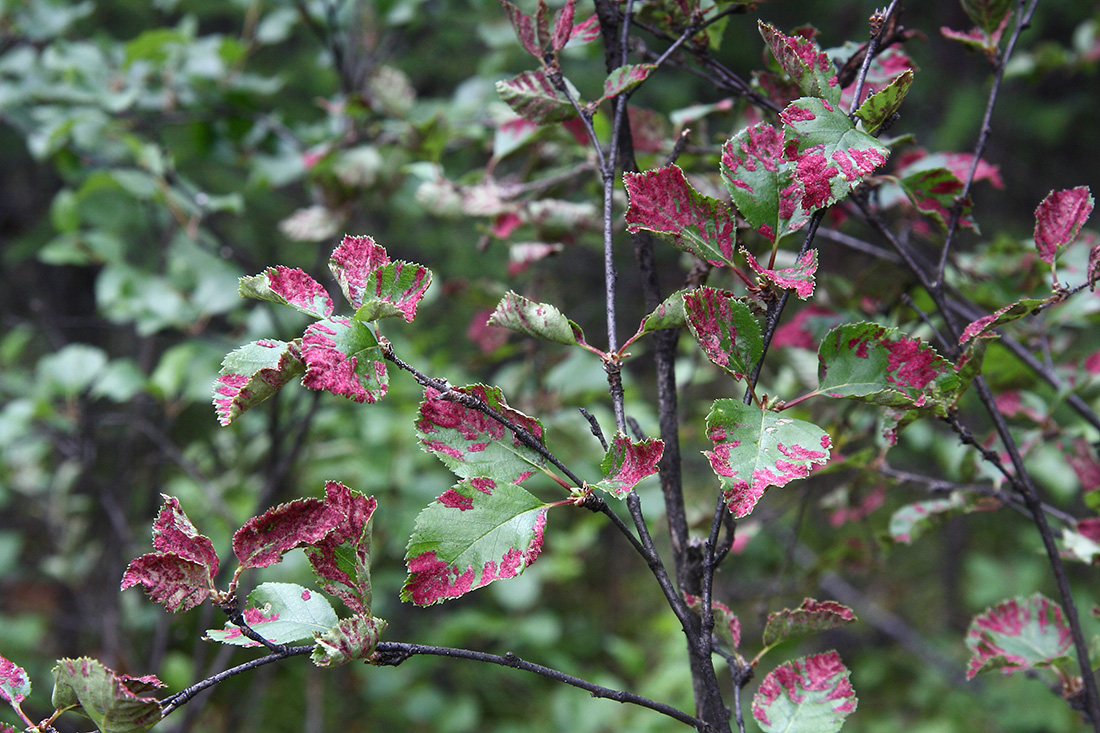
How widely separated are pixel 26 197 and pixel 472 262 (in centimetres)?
199

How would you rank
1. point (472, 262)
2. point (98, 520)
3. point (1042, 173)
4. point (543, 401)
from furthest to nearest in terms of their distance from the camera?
point (1042, 173) → point (472, 262) → point (98, 520) → point (543, 401)

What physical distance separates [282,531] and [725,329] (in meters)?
0.28

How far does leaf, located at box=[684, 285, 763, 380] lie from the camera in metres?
0.41

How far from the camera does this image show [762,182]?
45cm

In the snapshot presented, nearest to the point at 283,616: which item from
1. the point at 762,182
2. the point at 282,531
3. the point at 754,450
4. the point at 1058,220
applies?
the point at 282,531

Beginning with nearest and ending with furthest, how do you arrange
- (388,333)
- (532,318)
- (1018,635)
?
(532,318), (1018,635), (388,333)

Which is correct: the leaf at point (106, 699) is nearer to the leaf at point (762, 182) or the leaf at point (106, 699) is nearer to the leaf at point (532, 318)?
the leaf at point (532, 318)

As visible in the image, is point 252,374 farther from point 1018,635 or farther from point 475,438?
point 1018,635

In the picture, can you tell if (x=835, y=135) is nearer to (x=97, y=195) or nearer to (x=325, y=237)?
(x=325, y=237)

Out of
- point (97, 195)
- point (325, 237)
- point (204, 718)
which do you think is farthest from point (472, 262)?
point (204, 718)

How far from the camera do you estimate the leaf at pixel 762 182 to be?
444 millimetres

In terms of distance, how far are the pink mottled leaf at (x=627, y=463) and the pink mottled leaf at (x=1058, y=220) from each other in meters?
0.31

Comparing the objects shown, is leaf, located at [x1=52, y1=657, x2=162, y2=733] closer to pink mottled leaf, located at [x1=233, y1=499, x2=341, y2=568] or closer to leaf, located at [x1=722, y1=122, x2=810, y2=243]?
pink mottled leaf, located at [x1=233, y1=499, x2=341, y2=568]

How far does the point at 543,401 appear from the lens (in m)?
1.33
